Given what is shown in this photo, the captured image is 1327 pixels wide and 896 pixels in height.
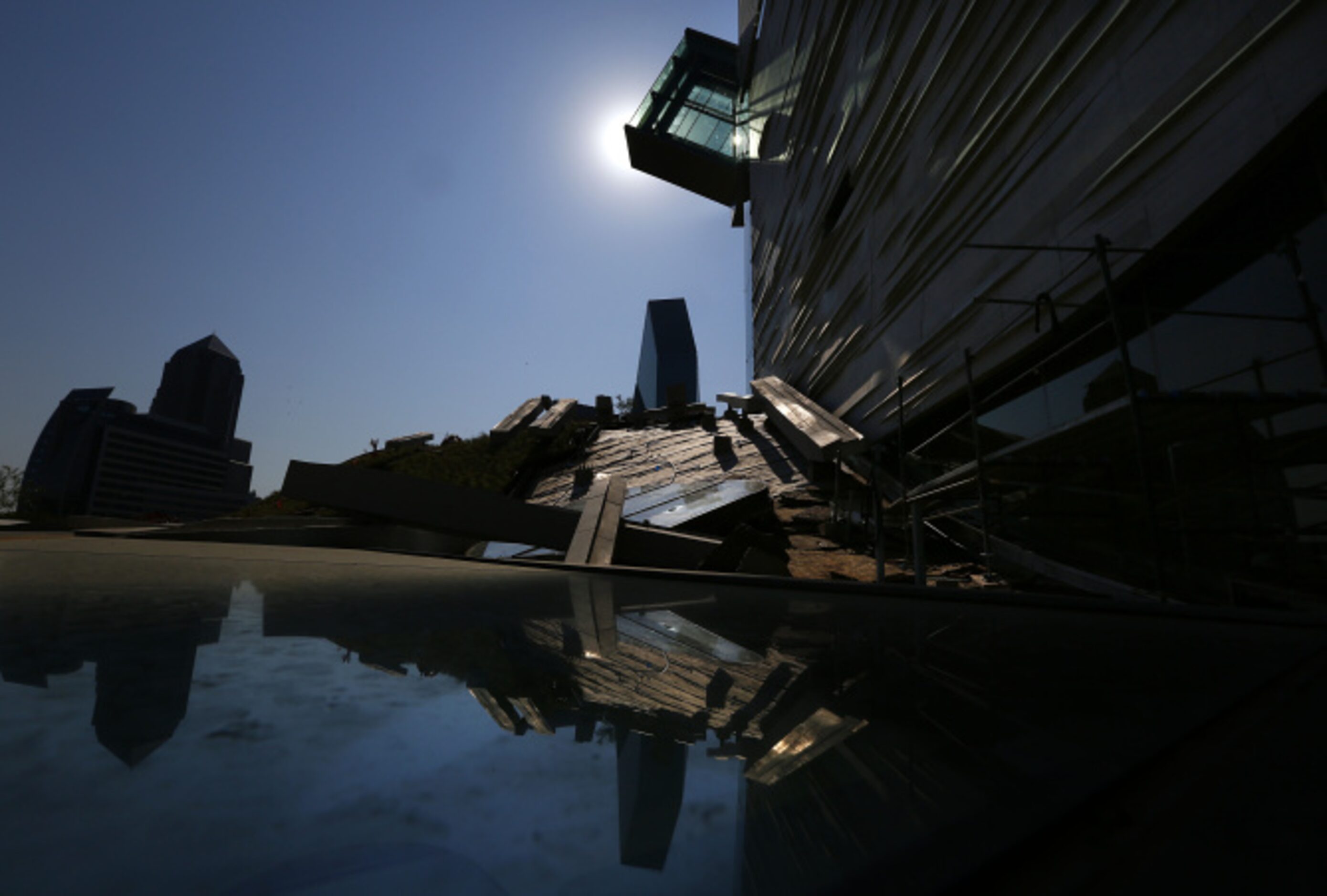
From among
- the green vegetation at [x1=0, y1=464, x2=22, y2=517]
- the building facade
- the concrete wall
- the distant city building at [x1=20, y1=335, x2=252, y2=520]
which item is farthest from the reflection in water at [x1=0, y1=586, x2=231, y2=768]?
the distant city building at [x1=20, y1=335, x2=252, y2=520]

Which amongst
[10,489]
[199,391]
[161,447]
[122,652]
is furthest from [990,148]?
[199,391]

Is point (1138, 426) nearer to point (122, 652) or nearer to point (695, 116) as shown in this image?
point (122, 652)

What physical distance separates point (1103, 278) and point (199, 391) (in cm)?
17341

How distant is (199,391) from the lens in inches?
5369

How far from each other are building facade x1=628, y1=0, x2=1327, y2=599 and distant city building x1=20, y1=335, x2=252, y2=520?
113790 mm

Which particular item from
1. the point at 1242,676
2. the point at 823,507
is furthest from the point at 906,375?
the point at 1242,676

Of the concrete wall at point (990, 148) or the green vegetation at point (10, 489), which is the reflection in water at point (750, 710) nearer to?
the concrete wall at point (990, 148)

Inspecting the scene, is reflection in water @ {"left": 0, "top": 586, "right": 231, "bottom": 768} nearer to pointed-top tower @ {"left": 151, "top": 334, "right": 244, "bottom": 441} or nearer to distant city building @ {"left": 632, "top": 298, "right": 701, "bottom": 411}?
distant city building @ {"left": 632, "top": 298, "right": 701, "bottom": 411}

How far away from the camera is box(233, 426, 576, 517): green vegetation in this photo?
10.1 metres

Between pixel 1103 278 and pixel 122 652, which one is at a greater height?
pixel 1103 278

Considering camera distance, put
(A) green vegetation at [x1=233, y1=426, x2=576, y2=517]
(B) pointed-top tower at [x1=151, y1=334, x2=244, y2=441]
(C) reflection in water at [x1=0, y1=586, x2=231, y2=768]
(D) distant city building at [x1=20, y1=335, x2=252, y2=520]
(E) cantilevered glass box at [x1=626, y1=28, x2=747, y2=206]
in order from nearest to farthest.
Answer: (C) reflection in water at [x1=0, y1=586, x2=231, y2=768]
(A) green vegetation at [x1=233, y1=426, x2=576, y2=517]
(E) cantilevered glass box at [x1=626, y1=28, x2=747, y2=206]
(D) distant city building at [x1=20, y1=335, x2=252, y2=520]
(B) pointed-top tower at [x1=151, y1=334, x2=244, y2=441]

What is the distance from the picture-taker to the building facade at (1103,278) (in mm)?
2975

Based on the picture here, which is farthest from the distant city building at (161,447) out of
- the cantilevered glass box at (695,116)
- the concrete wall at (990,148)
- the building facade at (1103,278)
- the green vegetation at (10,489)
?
the building facade at (1103,278)

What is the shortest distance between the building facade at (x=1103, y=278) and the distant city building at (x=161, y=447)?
4480 inches
